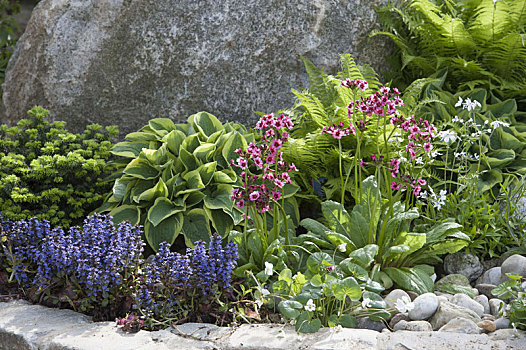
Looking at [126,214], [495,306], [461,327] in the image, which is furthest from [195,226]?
[495,306]

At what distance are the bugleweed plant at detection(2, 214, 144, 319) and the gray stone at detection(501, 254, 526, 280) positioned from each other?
219 cm

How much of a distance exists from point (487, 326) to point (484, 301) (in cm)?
44

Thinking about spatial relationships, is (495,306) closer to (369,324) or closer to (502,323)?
(502,323)

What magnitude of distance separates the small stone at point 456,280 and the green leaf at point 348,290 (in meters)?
0.90

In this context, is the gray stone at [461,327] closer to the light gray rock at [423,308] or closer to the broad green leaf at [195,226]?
the light gray rock at [423,308]

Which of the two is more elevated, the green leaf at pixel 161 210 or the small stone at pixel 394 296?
the green leaf at pixel 161 210

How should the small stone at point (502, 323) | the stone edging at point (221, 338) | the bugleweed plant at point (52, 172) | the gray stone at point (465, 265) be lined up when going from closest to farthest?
the stone edging at point (221, 338)
the small stone at point (502, 323)
the gray stone at point (465, 265)
the bugleweed plant at point (52, 172)

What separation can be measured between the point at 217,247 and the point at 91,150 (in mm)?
1616

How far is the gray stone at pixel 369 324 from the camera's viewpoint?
2.85 metres

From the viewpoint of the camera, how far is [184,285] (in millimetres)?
2982

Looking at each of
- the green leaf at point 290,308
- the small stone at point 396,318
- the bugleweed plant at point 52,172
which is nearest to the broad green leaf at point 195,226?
the bugleweed plant at point 52,172

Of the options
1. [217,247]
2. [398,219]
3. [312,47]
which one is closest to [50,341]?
[217,247]

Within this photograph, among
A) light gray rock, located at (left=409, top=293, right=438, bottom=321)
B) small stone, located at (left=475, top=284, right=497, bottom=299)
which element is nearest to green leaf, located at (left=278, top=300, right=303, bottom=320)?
light gray rock, located at (left=409, top=293, right=438, bottom=321)

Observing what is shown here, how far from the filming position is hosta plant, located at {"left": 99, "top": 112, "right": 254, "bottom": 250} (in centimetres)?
368
